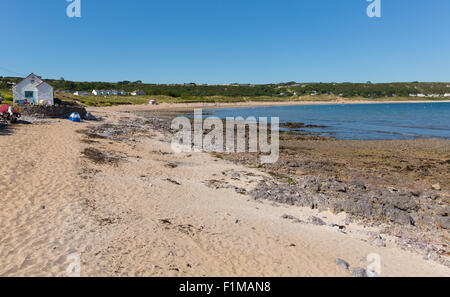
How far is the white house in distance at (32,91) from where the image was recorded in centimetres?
3328

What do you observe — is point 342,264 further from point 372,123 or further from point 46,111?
point 372,123

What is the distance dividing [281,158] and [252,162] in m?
2.49

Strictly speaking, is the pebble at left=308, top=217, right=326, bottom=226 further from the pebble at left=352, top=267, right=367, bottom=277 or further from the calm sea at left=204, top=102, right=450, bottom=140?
the calm sea at left=204, top=102, right=450, bottom=140

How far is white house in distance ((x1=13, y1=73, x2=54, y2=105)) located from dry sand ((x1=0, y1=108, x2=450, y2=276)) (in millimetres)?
25040

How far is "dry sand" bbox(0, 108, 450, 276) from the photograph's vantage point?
618 cm

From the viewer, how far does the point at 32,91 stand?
33906 mm

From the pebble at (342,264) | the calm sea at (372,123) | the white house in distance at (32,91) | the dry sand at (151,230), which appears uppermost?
the white house in distance at (32,91)

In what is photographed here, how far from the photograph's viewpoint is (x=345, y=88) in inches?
7244

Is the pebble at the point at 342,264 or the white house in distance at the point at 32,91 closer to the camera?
the pebble at the point at 342,264

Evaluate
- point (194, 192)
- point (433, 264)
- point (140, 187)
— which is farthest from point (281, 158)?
point (433, 264)

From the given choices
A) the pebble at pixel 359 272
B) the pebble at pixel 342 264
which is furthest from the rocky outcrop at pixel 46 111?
the pebble at pixel 359 272

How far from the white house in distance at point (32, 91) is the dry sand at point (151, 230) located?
25040mm

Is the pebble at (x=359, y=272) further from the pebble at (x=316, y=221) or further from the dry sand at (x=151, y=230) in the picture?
the pebble at (x=316, y=221)

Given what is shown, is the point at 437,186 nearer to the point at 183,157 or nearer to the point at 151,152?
the point at 183,157
